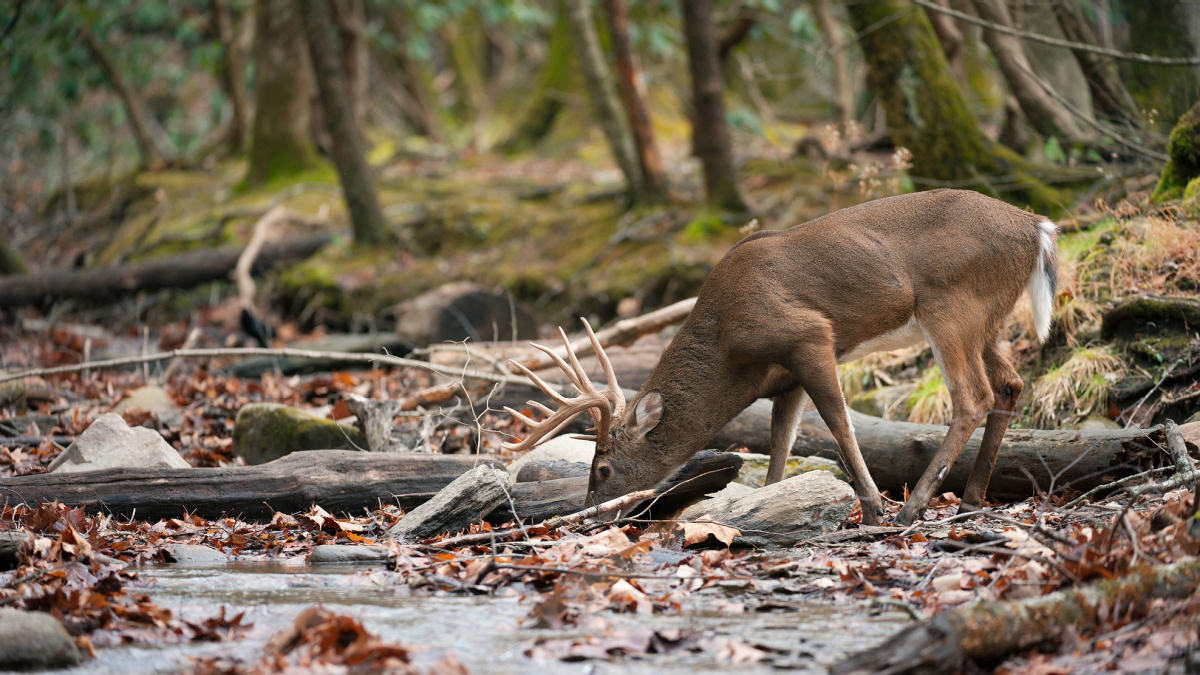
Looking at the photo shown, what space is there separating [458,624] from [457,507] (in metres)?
1.62

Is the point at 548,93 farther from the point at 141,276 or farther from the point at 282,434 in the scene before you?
the point at 282,434

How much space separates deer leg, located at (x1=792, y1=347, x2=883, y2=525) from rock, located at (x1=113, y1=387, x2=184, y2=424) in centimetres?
561

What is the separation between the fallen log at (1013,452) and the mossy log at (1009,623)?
1.76 m

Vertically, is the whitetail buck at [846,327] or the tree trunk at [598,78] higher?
the tree trunk at [598,78]

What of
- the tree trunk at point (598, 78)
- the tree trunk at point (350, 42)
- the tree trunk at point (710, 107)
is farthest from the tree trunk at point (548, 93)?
the tree trunk at point (710, 107)

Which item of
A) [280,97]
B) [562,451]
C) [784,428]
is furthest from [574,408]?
[280,97]

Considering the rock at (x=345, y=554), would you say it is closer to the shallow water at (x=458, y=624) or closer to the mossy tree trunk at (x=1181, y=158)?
the shallow water at (x=458, y=624)

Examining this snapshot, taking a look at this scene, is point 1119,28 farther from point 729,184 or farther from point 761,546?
point 761,546

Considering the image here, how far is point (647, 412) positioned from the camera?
5957 mm

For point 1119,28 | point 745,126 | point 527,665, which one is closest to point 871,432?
point 527,665

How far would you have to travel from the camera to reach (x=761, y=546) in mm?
5000

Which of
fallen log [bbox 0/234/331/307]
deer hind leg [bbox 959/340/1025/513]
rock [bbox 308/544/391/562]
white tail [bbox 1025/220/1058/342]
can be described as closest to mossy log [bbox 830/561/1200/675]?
deer hind leg [bbox 959/340/1025/513]

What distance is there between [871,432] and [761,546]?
1.67 m

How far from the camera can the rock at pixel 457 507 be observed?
525 centimetres
